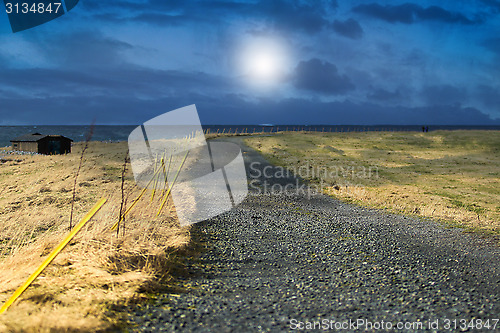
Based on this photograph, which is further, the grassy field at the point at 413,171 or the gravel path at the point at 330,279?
the grassy field at the point at 413,171

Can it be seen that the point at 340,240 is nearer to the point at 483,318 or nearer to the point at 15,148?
the point at 483,318

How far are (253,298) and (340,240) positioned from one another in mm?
4205

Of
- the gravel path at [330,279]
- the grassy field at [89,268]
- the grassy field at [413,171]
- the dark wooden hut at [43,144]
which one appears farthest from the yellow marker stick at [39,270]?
the dark wooden hut at [43,144]

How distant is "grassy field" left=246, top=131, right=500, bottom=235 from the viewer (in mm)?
13812

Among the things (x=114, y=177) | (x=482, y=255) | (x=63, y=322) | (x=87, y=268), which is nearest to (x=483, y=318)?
(x=482, y=255)

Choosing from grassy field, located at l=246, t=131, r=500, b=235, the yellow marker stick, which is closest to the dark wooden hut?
grassy field, located at l=246, t=131, r=500, b=235

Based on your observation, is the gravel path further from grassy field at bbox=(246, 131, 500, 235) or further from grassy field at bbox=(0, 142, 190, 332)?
grassy field at bbox=(246, 131, 500, 235)

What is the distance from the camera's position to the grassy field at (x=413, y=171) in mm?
13812

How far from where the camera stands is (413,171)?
84.9 ft

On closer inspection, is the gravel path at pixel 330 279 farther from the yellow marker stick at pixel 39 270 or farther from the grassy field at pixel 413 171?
the grassy field at pixel 413 171

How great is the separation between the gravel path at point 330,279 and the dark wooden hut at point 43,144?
31.8 metres

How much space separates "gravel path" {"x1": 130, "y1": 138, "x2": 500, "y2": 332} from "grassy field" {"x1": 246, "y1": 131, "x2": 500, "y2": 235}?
3648 mm

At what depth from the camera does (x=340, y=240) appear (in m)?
8.77

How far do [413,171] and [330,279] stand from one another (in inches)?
907
